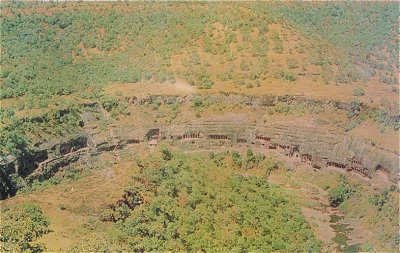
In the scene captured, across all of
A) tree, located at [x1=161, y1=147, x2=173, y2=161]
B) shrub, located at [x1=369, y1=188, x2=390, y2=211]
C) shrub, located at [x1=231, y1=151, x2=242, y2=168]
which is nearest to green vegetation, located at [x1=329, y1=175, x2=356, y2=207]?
shrub, located at [x1=369, y1=188, x2=390, y2=211]

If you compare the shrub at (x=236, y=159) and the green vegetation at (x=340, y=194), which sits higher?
the shrub at (x=236, y=159)

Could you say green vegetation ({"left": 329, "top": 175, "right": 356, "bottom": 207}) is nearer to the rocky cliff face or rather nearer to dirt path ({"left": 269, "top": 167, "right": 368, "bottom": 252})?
dirt path ({"left": 269, "top": 167, "right": 368, "bottom": 252})

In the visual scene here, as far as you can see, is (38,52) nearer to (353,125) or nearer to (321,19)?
(353,125)

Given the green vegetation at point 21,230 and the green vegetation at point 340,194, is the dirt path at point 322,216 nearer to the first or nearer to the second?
the green vegetation at point 340,194

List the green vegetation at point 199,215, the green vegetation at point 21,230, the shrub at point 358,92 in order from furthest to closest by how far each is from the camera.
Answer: the shrub at point 358,92
the green vegetation at point 199,215
the green vegetation at point 21,230

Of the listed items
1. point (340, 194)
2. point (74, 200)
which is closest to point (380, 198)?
point (340, 194)

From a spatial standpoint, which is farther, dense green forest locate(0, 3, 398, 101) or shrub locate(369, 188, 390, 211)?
dense green forest locate(0, 3, 398, 101)

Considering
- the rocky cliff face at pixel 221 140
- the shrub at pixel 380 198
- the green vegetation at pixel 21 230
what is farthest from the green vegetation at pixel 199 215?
the rocky cliff face at pixel 221 140
